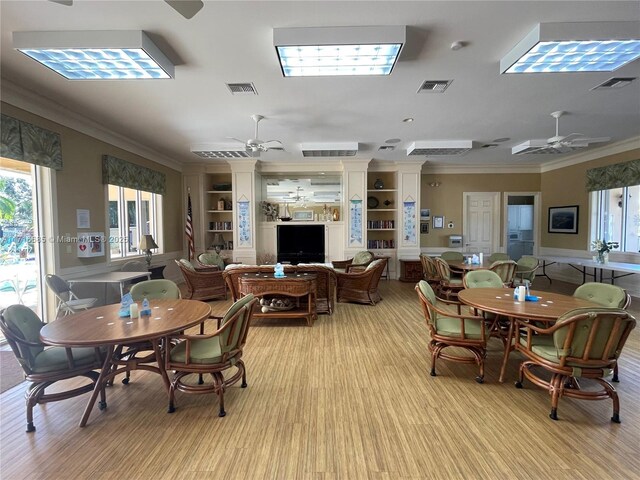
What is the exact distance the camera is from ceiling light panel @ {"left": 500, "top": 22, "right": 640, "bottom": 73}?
240 centimetres

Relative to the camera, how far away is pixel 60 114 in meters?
4.13

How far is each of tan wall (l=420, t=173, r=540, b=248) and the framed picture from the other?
889 millimetres

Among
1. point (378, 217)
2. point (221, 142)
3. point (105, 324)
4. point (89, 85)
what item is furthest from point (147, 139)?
point (378, 217)

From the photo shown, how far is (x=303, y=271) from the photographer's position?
190 inches

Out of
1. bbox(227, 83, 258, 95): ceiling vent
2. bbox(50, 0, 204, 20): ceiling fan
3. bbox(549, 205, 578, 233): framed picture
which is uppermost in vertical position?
bbox(227, 83, 258, 95): ceiling vent

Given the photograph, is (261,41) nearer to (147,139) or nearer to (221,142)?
(221,142)

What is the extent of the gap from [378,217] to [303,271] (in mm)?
4232

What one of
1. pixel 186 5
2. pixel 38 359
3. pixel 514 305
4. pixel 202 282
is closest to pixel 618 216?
pixel 514 305

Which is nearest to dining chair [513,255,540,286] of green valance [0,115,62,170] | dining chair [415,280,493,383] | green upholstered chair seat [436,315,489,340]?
green upholstered chair seat [436,315,489,340]

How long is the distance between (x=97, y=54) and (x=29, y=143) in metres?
1.91

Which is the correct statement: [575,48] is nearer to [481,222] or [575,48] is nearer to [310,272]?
[310,272]

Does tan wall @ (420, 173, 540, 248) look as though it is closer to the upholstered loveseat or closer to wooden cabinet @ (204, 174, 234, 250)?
the upholstered loveseat

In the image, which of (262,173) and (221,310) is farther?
(262,173)

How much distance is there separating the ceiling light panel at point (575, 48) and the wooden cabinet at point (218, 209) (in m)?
6.82
